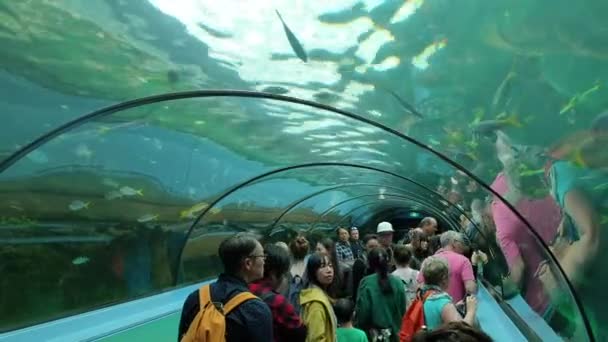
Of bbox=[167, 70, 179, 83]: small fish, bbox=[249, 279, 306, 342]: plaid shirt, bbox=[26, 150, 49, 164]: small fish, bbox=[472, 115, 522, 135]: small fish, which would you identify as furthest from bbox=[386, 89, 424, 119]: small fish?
bbox=[26, 150, 49, 164]: small fish

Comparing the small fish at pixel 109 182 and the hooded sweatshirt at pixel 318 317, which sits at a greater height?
the small fish at pixel 109 182

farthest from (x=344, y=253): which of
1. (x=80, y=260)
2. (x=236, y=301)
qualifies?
(x=80, y=260)

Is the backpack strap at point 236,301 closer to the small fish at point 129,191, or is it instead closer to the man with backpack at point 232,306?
the man with backpack at point 232,306

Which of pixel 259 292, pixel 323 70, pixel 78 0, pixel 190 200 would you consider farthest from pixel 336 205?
pixel 259 292

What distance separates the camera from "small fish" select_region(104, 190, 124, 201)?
11.6 metres

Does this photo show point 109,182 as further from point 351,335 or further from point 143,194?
point 351,335

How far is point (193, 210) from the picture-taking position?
1454 cm

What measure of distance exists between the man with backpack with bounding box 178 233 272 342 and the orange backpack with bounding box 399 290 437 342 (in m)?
1.49

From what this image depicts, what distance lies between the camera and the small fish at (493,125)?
20.5ft

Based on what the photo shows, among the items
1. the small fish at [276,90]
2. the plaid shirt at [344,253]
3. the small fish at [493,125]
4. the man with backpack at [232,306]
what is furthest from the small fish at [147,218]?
the man with backpack at [232,306]

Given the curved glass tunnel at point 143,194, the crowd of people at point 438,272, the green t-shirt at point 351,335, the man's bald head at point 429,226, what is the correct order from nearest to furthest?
1. the crowd of people at point 438,272
2. the green t-shirt at point 351,335
3. the man's bald head at point 429,226
4. the curved glass tunnel at point 143,194

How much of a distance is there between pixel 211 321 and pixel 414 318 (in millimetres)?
1833

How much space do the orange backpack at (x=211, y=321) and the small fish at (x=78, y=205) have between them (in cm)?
896

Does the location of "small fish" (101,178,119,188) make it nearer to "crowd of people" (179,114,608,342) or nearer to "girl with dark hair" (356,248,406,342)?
"crowd of people" (179,114,608,342)
